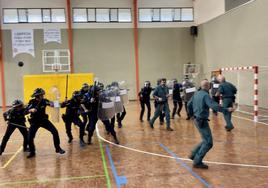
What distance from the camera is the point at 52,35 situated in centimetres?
2184

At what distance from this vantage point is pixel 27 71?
21.7 meters

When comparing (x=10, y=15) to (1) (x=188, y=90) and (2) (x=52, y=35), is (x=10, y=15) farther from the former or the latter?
(1) (x=188, y=90)

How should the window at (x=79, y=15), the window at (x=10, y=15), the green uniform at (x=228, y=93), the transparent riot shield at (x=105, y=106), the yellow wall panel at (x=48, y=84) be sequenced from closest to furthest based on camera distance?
the transparent riot shield at (x=105, y=106) → the green uniform at (x=228, y=93) → the yellow wall panel at (x=48, y=84) → the window at (x=10, y=15) → the window at (x=79, y=15)

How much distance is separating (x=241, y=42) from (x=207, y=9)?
5.35 meters

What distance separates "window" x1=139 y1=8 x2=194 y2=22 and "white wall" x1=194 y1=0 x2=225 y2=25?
0.74 metres

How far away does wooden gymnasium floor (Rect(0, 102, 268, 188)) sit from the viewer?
17.6ft

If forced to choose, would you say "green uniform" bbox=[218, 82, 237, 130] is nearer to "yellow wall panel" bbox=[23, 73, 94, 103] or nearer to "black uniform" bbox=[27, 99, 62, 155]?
A: "black uniform" bbox=[27, 99, 62, 155]

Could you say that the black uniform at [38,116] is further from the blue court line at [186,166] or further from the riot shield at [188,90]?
the riot shield at [188,90]

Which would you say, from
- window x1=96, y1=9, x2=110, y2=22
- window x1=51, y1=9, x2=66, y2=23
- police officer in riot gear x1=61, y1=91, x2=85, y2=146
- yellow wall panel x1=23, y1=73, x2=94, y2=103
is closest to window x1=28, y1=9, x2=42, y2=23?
window x1=51, y1=9, x2=66, y2=23

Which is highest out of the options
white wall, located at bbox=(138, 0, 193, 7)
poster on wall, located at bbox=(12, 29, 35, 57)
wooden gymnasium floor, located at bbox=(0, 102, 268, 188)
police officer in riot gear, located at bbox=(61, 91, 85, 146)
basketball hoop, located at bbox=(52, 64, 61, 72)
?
white wall, located at bbox=(138, 0, 193, 7)

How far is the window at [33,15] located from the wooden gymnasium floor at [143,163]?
1431cm

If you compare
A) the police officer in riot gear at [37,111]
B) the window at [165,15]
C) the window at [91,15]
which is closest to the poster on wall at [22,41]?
the window at [91,15]

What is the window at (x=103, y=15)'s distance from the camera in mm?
22406

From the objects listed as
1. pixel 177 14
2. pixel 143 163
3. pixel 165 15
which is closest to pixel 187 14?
pixel 177 14
